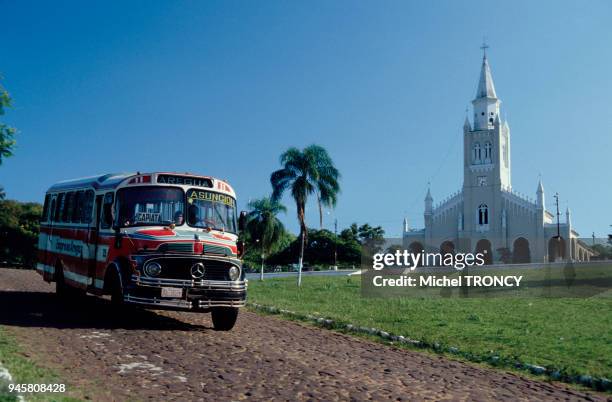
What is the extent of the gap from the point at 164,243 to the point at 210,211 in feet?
4.89

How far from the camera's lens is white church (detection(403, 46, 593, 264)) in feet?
230

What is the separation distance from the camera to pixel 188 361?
873 cm

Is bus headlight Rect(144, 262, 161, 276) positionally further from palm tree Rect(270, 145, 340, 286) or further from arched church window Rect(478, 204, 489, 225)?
arched church window Rect(478, 204, 489, 225)

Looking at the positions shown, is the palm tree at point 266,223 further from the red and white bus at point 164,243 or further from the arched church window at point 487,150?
the arched church window at point 487,150

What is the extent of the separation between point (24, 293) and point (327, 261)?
54222 mm

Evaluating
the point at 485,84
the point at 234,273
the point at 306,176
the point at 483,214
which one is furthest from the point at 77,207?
the point at 485,84

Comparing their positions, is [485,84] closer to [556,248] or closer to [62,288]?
[556,248]

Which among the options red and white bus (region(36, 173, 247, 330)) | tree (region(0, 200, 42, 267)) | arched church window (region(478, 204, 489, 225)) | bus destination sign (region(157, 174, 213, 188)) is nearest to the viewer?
red and white bus (region(36, 173, 247, 330))

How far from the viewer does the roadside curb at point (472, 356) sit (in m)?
8.42

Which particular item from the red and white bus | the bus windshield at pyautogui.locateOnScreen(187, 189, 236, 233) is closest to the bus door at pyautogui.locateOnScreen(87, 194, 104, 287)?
the red and white bus

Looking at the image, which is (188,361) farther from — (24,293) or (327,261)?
(327,261)

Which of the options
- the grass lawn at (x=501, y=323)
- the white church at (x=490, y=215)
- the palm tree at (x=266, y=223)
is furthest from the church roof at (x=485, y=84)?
the grass lawn at (x=501, y=323)

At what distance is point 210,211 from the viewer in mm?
12234

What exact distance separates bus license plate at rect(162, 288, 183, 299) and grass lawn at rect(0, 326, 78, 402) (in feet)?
8.38
